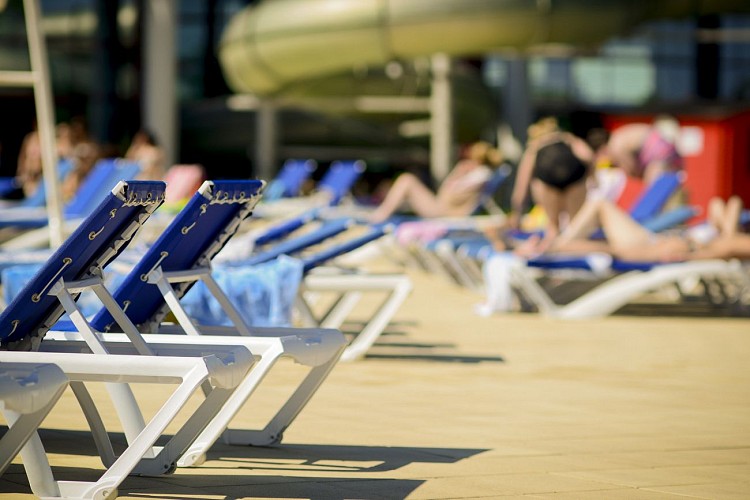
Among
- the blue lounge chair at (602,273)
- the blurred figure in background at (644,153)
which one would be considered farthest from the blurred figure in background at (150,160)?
the blue lounge chair at (602,273)

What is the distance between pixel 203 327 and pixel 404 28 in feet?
48.8

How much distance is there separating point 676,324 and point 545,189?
1524mm

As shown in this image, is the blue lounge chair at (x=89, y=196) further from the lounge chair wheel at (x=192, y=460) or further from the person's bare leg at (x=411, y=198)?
the lounge chair wheel at (x=192, y=460)

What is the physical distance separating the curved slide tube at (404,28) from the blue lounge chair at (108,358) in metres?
14.8

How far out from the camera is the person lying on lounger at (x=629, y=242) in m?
9.36

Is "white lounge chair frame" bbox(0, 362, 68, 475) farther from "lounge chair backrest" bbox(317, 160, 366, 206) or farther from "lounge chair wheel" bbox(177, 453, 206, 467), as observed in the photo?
"lounge chair backrest" bbox(317, 160, 366, 206)

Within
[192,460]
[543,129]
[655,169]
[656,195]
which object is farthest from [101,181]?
[192,460]

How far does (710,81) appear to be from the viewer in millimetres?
37625

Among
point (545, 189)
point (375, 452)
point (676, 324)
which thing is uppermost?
point (375, 452)

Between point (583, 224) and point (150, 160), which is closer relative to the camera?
point (583, 224)

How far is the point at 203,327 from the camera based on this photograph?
431 centimetres

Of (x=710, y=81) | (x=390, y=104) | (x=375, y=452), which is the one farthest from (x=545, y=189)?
(x=710, y=81)

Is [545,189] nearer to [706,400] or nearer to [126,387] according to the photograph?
[706,400]

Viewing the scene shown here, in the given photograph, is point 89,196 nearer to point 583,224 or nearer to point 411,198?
point 411,198
